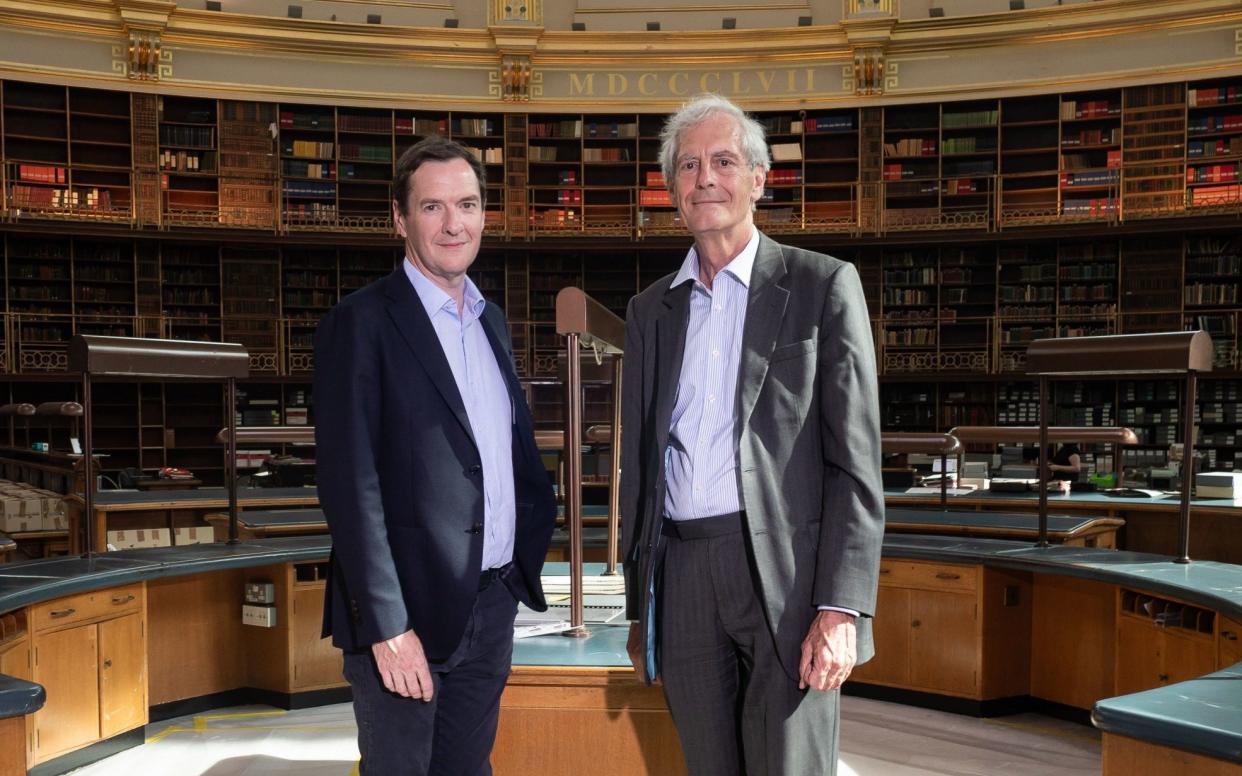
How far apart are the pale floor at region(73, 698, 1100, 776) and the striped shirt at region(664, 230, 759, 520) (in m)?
2.28

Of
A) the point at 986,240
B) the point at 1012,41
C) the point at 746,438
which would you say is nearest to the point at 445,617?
the point at 746,438

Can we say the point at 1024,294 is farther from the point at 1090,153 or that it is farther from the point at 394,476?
the point at 394,476

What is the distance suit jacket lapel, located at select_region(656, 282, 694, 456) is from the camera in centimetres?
164

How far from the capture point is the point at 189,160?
10984mm

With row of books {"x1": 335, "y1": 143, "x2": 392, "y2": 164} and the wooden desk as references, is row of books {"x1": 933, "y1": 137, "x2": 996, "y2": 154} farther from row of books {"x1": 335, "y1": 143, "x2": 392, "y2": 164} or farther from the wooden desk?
the wooden desk

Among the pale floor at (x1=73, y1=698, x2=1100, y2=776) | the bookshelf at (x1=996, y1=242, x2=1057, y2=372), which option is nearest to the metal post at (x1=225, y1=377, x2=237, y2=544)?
the pale floor at (x1=73, y1=698, x2=1100, y2=776)

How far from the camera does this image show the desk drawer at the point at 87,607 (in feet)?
10.9

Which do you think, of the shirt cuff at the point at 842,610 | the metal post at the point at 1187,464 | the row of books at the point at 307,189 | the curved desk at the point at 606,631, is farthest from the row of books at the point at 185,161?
the shirt cuff at the point at 842,610

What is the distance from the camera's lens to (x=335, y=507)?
1.56 m

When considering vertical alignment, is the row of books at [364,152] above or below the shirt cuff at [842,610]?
above

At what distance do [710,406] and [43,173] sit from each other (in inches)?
430

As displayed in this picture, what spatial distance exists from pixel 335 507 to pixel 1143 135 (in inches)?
434

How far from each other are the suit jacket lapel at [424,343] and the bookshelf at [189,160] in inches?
395

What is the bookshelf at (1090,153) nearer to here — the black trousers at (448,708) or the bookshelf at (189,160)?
the bookshelf at (189,160)
